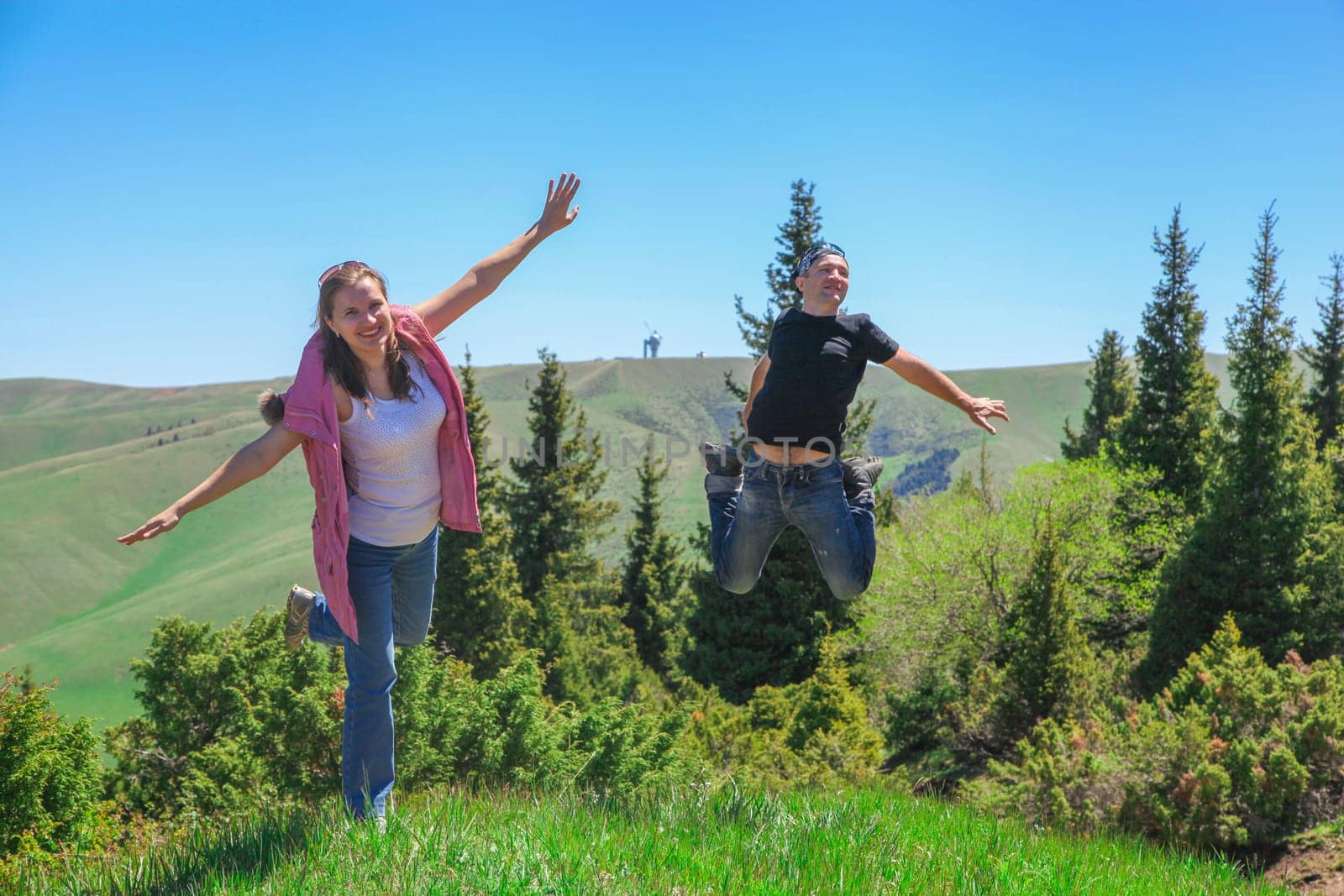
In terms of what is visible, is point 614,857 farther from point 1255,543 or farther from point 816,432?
point 1255,543

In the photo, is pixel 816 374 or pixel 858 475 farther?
pixel 858 475

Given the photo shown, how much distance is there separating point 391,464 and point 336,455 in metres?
0.28

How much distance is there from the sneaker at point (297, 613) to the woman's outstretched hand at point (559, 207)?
2.38 metres

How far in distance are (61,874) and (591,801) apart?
8.25 feet

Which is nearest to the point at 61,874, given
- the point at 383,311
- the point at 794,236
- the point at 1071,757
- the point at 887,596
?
the point at 383,311

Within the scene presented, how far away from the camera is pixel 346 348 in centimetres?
450

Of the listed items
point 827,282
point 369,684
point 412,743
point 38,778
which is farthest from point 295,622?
point 38,778

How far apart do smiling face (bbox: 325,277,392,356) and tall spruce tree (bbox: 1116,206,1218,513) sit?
3281 cm

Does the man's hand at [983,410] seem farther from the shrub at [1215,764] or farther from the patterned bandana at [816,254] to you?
the shrub at [1215,764]

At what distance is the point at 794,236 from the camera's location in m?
36.6

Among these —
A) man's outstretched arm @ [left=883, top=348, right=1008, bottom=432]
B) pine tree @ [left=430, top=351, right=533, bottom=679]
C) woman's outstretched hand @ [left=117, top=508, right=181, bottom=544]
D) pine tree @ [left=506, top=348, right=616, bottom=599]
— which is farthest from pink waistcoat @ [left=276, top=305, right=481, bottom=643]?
pine tree @ [left=506, top=348, right=616, bottom=599]

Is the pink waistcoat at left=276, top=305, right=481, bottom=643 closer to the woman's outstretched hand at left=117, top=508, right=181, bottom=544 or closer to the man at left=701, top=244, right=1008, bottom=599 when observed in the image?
the woman's outstretched hand at left=117, top=508, right=181, bottom=544

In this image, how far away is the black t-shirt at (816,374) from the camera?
5754mm

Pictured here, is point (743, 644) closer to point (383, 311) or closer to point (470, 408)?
point (470, 408)
